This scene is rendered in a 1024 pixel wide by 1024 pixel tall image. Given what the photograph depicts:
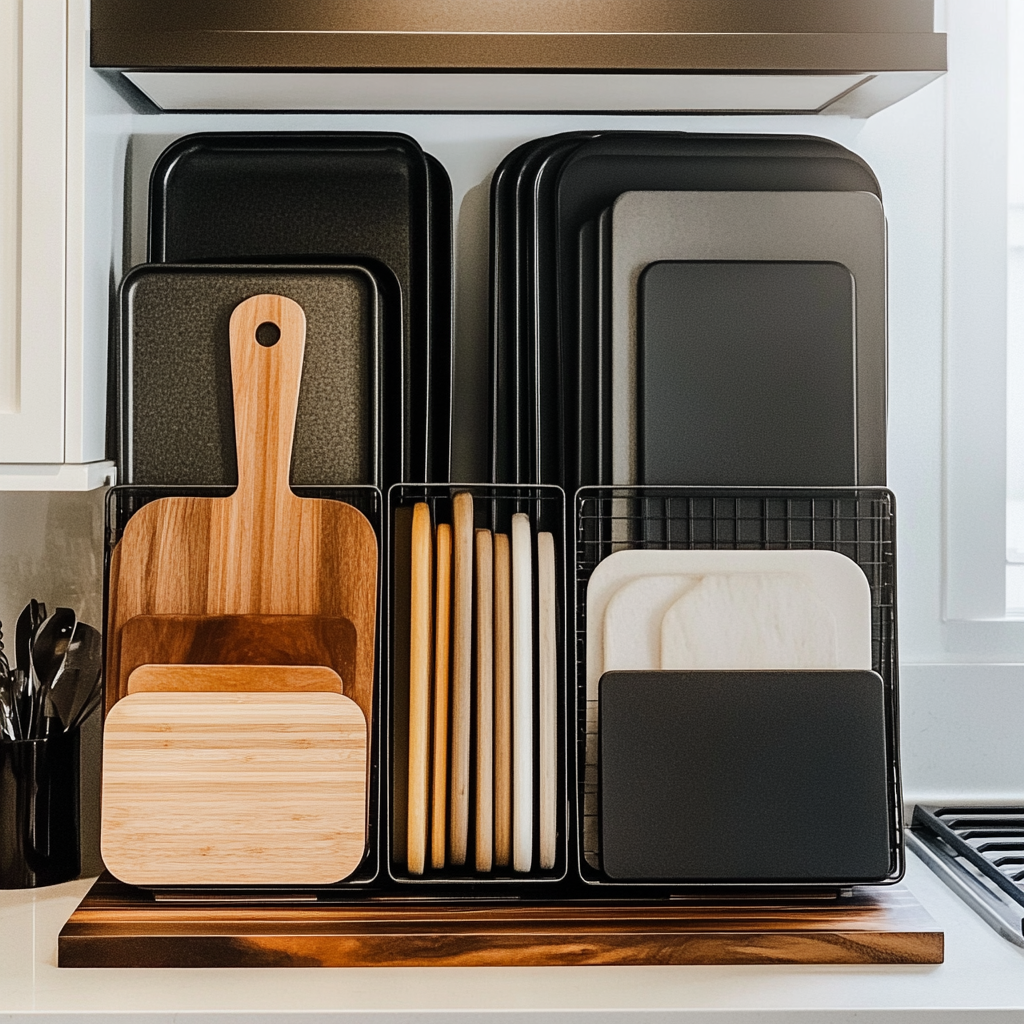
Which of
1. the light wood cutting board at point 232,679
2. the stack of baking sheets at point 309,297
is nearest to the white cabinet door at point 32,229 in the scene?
the stack of baking sheets at point 309,297

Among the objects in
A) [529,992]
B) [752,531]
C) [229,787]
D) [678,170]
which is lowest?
[529,992]

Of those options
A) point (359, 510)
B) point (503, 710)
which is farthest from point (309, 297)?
point (503, 710)

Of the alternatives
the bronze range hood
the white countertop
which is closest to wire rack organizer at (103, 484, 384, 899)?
the white countertop

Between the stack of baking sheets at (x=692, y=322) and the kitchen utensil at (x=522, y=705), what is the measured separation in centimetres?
15

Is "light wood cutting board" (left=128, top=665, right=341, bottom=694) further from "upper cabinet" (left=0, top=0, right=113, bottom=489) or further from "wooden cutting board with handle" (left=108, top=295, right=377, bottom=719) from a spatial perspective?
"upper cabinet" (left=0, top=0, right=113, bottom=489)

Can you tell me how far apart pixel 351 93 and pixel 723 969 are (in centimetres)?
87

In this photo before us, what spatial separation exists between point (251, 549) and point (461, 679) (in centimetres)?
23


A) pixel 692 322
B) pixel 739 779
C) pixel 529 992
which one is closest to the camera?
pixel 529 992

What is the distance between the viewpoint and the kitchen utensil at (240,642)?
983 millimetres

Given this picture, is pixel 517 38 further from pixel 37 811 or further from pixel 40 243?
pixel 37 811

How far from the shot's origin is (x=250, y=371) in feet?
3.38

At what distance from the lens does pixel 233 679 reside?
0.96 meters

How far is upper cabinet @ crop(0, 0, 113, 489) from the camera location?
3.12 ft

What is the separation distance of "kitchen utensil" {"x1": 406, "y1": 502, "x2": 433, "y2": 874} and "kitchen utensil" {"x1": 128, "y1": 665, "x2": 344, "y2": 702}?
0.07 metres
